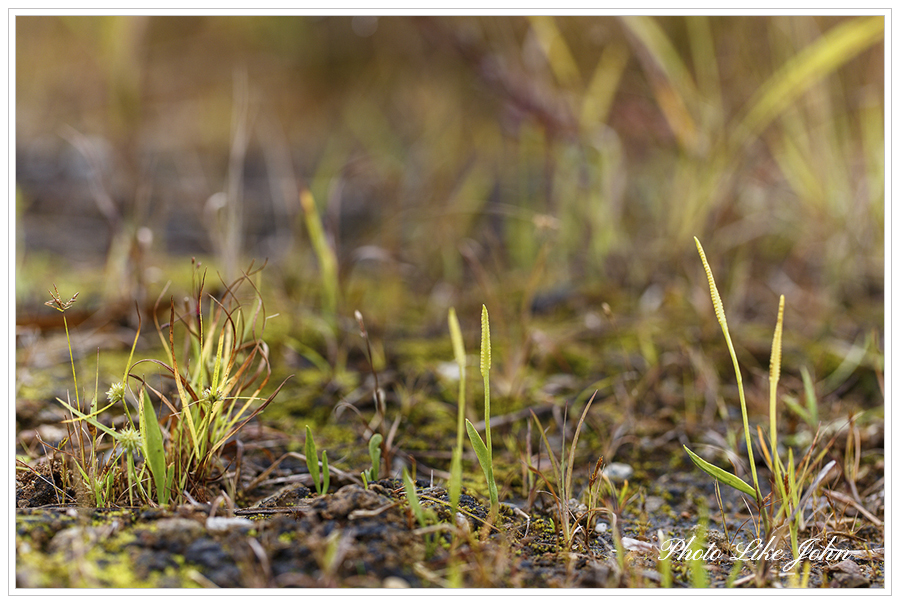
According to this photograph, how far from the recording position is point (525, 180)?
190cm

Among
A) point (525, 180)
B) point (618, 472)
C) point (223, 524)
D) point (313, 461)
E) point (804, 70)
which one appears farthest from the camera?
point (525, 180)

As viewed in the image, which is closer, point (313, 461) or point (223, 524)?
point (223, 524)

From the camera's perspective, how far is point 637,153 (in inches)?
102

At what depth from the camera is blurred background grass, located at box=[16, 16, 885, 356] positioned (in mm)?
1562

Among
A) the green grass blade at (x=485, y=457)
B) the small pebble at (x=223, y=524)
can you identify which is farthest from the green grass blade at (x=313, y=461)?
the green grass blade at (x=485, y=457)

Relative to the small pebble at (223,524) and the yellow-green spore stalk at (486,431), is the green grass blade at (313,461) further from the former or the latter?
the yellow-green spore stalk at (486,431)

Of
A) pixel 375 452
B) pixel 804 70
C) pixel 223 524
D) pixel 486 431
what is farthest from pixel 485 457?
pixel 804 70

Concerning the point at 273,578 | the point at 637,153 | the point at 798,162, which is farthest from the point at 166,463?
the point at 637,153

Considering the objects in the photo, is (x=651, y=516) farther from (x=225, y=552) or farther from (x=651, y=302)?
(x=651, y=302)

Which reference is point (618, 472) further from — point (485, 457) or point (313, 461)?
point (313, 461)

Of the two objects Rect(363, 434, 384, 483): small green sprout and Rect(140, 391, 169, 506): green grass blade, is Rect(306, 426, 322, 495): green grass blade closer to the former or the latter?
→ Rect(363, 434, 384, 483): small green sprout

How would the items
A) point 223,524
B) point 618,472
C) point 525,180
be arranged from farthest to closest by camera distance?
point 525,180 < point 618,472 < point 223,524

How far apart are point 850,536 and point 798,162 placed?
52.1 inches

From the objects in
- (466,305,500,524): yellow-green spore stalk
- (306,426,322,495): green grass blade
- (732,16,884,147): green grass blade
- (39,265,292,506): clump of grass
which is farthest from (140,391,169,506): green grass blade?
(732,16,884,147): green grass blade
